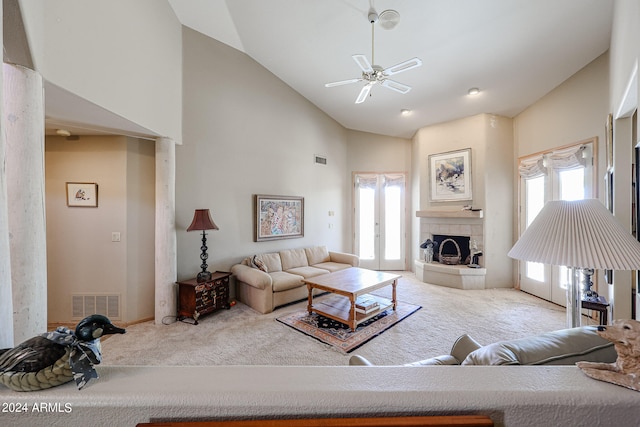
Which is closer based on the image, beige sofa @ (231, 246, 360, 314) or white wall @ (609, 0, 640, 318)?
white wall @ (609, 0, 640, 318)

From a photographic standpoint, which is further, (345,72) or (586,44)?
(345,72)

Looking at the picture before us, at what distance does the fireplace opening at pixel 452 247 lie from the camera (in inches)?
195

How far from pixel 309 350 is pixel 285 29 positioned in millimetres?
3849

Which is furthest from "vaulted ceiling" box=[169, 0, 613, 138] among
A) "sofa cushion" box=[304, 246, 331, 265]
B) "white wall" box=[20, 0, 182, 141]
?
"sofa cushion" box=[304, 246, 331, 265]

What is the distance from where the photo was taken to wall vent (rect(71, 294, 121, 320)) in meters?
3.11

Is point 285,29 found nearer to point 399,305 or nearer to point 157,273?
point 157,273

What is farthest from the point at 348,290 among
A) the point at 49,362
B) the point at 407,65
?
the point at 49,362

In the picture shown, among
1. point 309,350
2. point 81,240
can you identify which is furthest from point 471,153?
point 81,240

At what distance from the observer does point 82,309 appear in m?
3.12

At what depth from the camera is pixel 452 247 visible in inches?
203

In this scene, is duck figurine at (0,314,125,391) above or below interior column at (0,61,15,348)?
below

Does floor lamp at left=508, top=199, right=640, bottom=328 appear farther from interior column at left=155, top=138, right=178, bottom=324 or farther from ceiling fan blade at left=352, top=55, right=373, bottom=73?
interior column at left=155, top=138, right=178, bottom=324

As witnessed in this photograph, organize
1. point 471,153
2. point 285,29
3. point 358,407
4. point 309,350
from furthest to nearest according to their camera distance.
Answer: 1. point 471,153
2. point 285,29
3. point 309,350
4. point 358,407

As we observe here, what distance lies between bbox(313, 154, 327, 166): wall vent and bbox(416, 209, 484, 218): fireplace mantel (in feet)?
7.51
